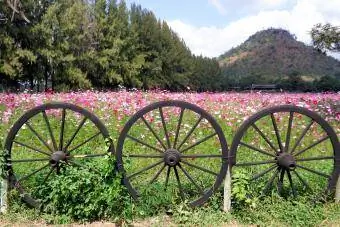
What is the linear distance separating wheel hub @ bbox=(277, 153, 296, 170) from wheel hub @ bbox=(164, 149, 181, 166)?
135cm

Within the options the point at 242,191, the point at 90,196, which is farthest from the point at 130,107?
the point at 242,191

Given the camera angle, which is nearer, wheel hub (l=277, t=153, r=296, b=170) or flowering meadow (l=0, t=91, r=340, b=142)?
wheel hub (l=277, t=153, r=296, b=170)

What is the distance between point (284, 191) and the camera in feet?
19.8

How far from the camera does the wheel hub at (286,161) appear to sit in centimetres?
552

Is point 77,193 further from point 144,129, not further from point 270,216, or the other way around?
point 144,129

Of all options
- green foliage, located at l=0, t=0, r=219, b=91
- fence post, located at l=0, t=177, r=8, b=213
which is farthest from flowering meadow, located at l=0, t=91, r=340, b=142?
green foliage, located at l=0, t=0, r=219, b=91

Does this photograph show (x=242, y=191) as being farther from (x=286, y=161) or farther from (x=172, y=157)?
(x=172, y=157)

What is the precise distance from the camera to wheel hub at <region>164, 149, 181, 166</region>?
5473 millimetres

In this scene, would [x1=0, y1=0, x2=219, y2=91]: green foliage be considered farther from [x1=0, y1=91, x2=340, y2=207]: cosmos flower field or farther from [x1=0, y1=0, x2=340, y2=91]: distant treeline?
[x1=0, y1=91, x2=340, y2=207]: cosmos flower field

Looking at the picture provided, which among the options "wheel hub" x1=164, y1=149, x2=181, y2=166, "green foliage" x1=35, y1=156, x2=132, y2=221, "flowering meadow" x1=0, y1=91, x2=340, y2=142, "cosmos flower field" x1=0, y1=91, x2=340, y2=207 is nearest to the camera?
"green foliage" x1=35, y1=156, x2=132, y2=221

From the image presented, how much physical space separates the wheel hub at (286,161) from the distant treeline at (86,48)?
20.6 metres

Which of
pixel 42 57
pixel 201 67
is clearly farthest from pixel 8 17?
pixel 201 67

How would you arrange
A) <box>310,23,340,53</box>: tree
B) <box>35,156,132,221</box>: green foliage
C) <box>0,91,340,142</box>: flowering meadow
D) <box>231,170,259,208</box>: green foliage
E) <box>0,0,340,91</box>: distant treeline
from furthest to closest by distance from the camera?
<box>0,0,340,91</box>: distant treeline
<box>310,23,340,53</box>: tree
<box>0,91,340,142</box>: flowering meadow
<box>231,170,259,208</box>: green foliage
<box>35,156,132,221</box>: green foliage

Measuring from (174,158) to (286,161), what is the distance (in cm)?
147
